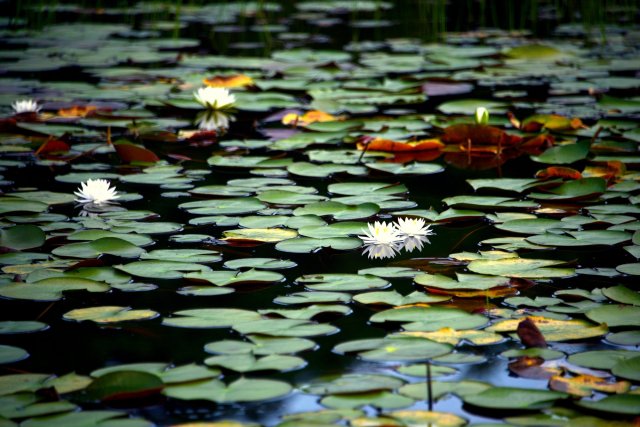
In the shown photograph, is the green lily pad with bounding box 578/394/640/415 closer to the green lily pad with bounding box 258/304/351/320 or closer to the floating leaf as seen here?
the floating leaf

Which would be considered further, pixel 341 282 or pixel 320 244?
pixel 320 244

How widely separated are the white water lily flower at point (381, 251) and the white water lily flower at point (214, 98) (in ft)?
5.30

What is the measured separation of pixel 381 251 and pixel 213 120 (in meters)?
1.65

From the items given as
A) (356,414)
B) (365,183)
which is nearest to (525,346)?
(356,414)

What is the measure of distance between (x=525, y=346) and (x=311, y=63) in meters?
3.44

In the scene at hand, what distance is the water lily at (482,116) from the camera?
3.17 meters

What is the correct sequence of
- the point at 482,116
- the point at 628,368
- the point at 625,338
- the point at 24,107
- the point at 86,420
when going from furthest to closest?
the point at 24,107, the point at 482,116, the point at 625,338, the point at 628,368, the point at 86,420

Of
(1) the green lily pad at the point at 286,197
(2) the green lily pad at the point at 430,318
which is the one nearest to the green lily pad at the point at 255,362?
(2) the green lily pad at the point at 430,318

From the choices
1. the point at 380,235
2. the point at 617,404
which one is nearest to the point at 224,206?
the point at 380,235

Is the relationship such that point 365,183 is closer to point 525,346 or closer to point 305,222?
point 305,222

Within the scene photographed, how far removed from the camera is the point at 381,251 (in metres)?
2.20

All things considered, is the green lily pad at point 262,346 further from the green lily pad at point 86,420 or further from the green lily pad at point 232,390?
the green lily pad at point 86,420

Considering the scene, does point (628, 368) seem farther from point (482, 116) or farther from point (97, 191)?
point (482, 116)

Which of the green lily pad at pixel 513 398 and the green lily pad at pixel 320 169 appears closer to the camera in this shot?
the green lily pad at pixel 513 398
